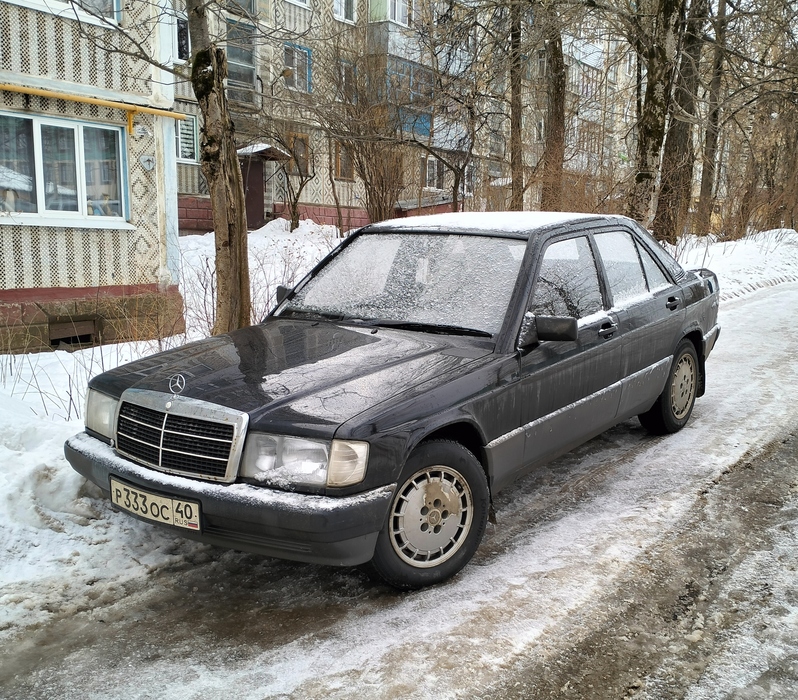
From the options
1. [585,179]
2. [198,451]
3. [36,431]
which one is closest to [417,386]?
[198,451]

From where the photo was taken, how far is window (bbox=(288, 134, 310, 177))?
22.1 meters

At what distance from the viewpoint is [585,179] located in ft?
51.8

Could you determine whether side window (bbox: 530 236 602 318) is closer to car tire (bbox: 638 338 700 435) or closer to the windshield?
the windshield

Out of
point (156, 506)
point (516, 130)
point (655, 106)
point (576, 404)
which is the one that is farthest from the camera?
point (516, 130)

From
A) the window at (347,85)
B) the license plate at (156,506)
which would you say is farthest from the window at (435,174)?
the license plate at (156,506)

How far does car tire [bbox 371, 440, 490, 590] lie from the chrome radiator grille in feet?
2.36

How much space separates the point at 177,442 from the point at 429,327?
1423 millimetres

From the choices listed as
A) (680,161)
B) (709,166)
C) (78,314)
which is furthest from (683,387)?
(709,166)

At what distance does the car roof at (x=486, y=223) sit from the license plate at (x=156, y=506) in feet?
7.42

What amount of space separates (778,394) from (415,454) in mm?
4562

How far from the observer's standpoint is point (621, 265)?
4852 millimetres

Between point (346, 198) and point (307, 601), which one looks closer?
point (307, 601)

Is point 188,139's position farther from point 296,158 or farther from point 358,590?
point 358,590

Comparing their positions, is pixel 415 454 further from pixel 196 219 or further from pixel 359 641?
pixel 196 219
